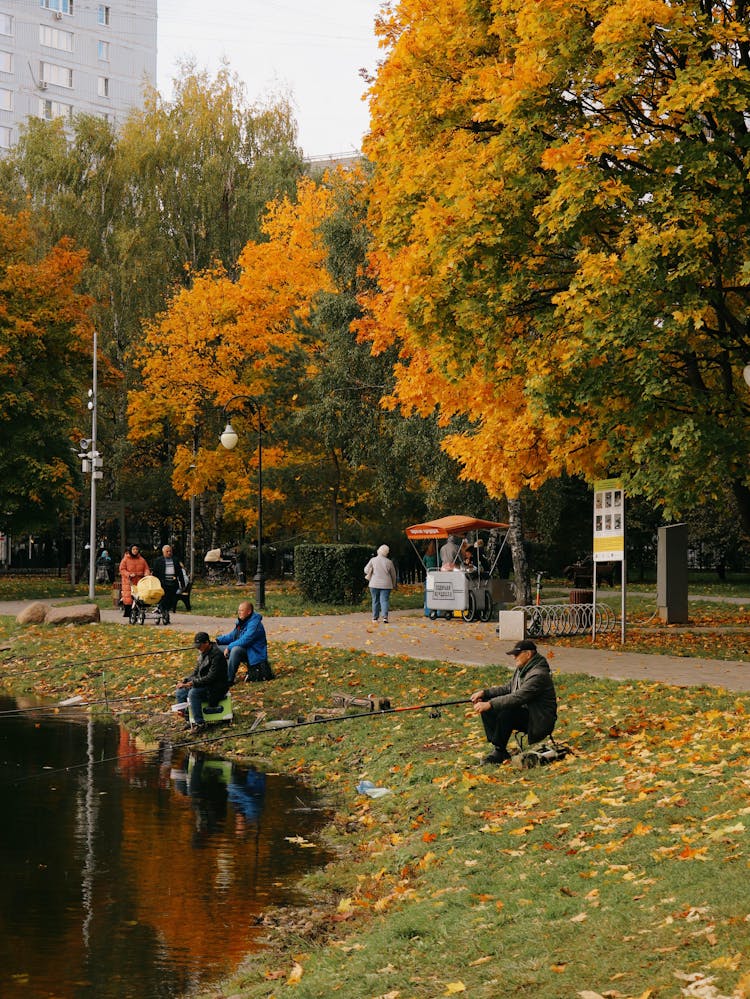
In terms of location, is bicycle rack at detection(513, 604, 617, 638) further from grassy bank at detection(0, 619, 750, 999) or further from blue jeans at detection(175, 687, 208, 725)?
blue jeans at detection(175, 687, 208, 725)

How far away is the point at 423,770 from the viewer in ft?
38.9

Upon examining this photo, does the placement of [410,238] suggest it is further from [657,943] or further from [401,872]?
[657,943]

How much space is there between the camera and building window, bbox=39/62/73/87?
263ft

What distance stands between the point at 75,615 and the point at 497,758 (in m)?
16.8

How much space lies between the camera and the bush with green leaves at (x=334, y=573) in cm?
A: 3050

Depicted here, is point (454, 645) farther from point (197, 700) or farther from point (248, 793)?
point (248, 793)

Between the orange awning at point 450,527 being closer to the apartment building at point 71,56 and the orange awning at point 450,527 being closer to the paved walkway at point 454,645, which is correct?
the paved walkway at point 454,645

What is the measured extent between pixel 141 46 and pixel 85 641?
7142cm

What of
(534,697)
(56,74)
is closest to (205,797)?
(534,697)

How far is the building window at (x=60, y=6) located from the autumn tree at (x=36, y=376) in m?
47.2

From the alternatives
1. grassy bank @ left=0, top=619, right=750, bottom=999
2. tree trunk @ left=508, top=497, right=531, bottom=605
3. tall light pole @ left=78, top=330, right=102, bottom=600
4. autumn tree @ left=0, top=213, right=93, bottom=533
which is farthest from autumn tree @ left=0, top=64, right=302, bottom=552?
grassy bank @ left=0, top=619, right=750, bottom=999

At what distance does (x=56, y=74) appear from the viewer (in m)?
80.8

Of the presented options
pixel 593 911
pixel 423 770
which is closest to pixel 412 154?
pixel 423 770

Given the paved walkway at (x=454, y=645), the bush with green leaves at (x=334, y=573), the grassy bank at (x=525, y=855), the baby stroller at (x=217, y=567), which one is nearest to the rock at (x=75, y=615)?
the paved walkway at (x=454, y=645)
